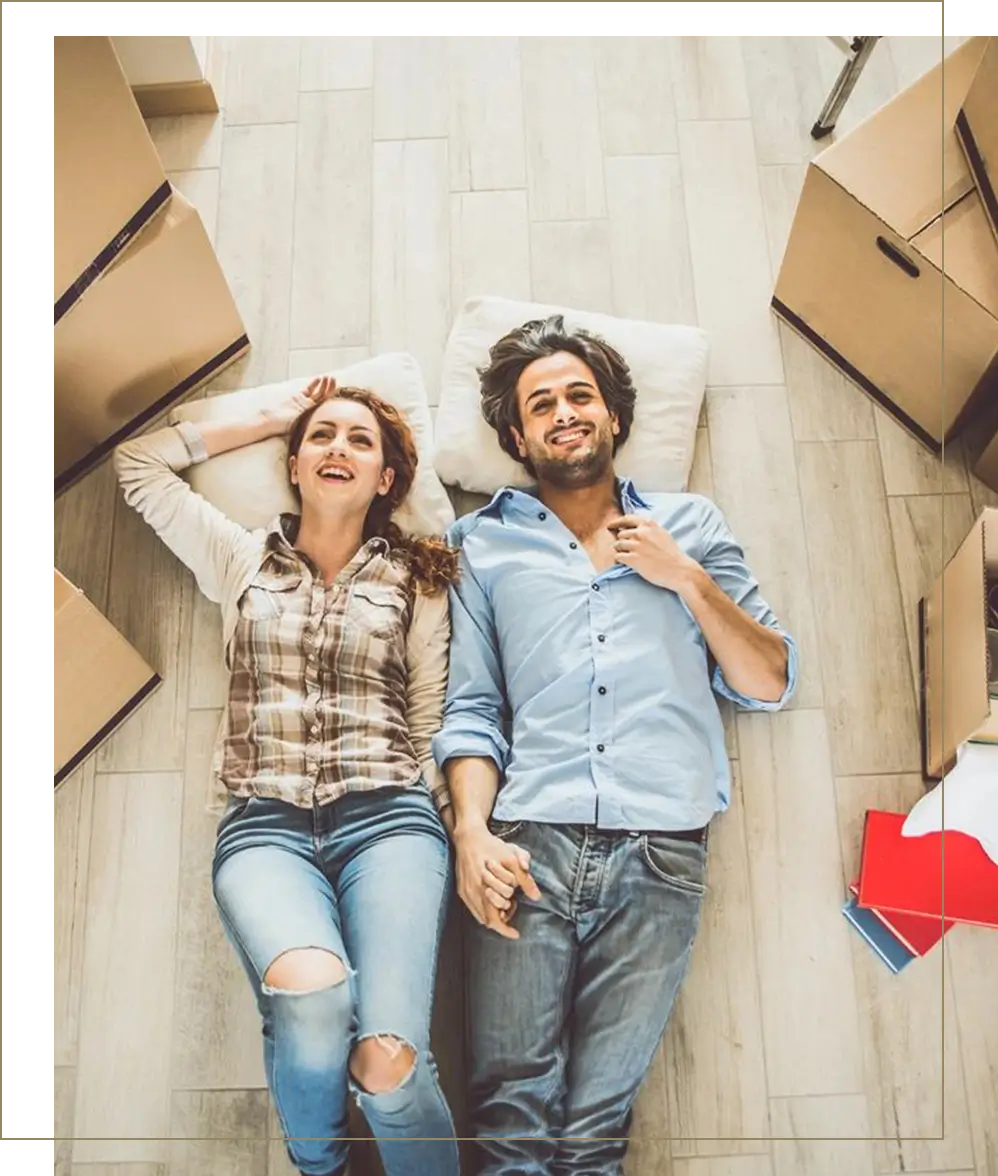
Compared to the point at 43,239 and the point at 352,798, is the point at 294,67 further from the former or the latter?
the point at 352,798

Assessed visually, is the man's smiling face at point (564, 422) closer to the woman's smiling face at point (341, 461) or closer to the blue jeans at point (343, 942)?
the woman's smiling face at point (341, 461)

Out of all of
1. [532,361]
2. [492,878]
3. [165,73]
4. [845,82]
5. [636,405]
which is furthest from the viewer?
[165,73]

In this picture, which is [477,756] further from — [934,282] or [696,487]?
[934,282]

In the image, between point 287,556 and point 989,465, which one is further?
point 989,465

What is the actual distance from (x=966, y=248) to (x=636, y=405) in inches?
21.2

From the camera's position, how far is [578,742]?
156 centimetres

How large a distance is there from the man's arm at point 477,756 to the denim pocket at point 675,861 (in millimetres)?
159

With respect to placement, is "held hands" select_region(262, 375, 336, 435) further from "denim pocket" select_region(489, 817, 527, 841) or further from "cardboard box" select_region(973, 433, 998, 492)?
"cardboard box" select_region(973, 433, 998, 492)

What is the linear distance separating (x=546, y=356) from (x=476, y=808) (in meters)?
0.68

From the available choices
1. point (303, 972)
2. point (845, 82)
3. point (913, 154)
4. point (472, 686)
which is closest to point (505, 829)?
point (472, 686)

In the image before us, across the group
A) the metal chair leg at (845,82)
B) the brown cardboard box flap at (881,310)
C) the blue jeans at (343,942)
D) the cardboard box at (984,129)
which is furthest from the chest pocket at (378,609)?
the metal chair leg at (845,82)

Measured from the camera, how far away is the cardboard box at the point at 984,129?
161cm

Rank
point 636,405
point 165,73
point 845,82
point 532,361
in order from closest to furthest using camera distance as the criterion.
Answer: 1. point 532,361
2. point 636,405
3. point 845,82
4. point 165,73

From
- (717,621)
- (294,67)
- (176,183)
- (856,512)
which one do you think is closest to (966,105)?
(856,512)
